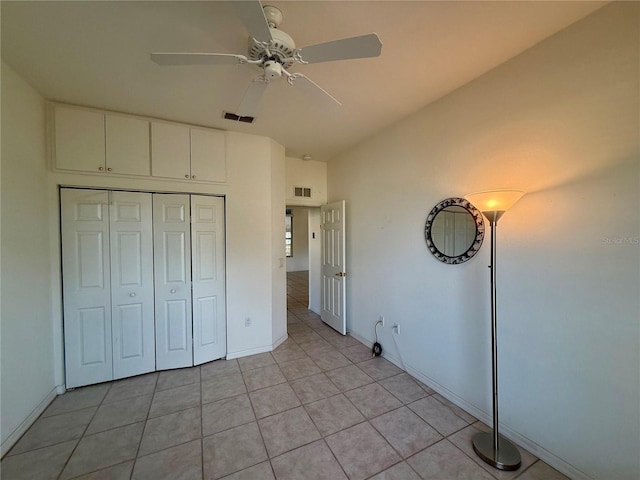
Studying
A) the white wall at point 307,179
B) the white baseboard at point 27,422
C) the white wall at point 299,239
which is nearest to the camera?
the white baseboard at point 27,422

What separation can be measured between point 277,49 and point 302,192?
9.09ft

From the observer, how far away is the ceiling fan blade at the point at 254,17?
3.43 feet

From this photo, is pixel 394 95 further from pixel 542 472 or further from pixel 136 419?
pixel 136 419

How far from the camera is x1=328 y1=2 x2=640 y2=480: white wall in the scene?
4.51 feet

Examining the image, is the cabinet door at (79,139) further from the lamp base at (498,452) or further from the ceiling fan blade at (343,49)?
the lamp base at (498,452)

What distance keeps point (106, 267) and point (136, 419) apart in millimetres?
1442

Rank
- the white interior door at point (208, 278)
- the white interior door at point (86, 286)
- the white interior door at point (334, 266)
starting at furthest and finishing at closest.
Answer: the white interior door at point (334, 266)
the white interior door at point (208, 278)
the white interior door at point (86, 286)

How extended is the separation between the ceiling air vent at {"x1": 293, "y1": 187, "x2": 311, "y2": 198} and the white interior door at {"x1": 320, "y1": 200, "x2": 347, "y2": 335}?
1.09 ft

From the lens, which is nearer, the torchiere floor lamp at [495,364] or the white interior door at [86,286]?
the torchiere floor lamp at [495,364]

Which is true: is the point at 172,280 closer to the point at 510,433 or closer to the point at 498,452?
the point at 498,452

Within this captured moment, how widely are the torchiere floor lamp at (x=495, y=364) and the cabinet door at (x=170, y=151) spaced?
2.78 m

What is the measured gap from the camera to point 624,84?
137 cm

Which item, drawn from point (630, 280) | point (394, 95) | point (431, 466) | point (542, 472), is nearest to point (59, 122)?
point (394, 95)

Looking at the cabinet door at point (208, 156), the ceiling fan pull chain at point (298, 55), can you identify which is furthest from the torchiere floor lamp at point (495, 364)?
the cabinet door at point (208, 156)
